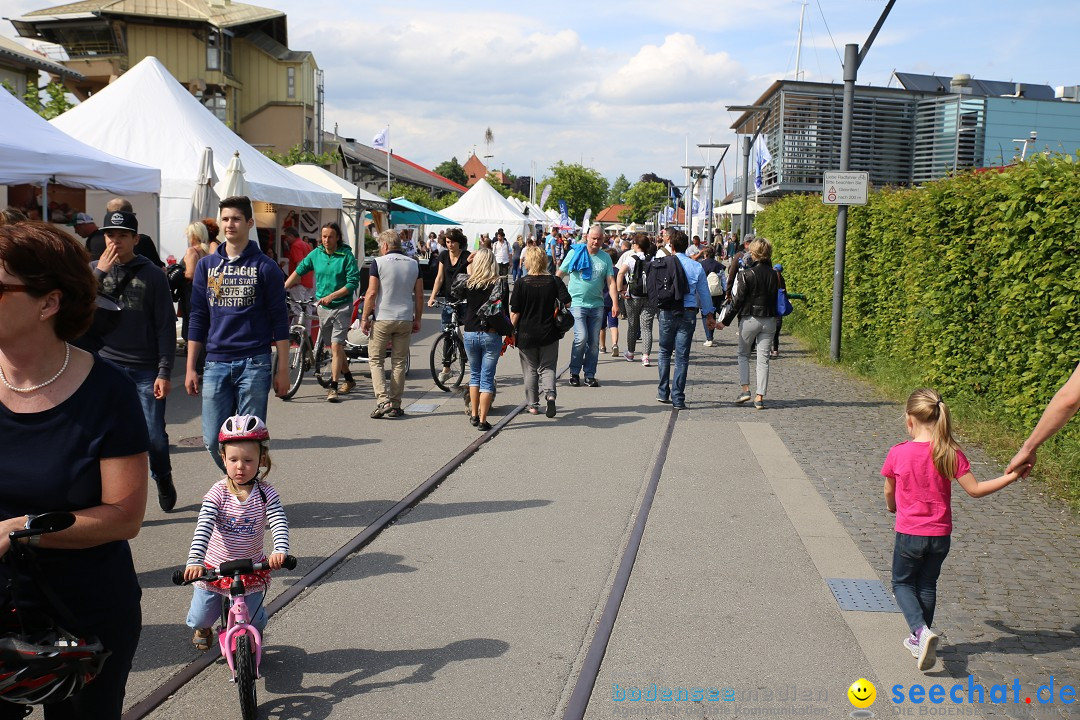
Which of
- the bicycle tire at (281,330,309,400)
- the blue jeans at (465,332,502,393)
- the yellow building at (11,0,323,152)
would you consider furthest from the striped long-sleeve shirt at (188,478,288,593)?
the yellow building at (11,0,323,152)

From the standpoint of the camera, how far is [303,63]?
1927 inches

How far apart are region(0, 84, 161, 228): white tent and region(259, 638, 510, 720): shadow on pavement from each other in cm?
838

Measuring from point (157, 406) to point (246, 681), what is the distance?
140 inches

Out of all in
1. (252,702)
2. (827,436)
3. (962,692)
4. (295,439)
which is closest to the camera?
Answer: (252,702)

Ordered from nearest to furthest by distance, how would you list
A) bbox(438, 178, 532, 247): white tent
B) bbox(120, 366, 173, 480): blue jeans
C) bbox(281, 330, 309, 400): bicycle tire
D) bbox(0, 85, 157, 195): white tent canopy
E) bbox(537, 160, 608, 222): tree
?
bbox(120, 366, 173, 480): blue jeans → bbox(0, 85, 157, 195): white tent canopy → bbox(281, 330, 309, 400): bicycle tire → bbox(438, 178, 532, 247): white tent → bbox(537, 160, 608, 222): tree

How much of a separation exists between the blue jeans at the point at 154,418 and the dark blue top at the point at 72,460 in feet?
14.2

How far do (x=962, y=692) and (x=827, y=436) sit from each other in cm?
610

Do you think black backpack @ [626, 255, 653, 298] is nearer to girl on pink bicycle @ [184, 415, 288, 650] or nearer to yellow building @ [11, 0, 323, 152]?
girl on pink bicycle @ [184, 415, 288, 650]

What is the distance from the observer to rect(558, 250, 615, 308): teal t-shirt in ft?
44.3

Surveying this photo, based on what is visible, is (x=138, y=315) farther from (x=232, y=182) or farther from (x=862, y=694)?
(x=232, y=182)

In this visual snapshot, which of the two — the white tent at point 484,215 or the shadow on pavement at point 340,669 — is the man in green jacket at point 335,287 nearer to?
the shadow on pavement at point 340,669

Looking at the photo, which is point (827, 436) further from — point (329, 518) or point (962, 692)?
point (962, 692)

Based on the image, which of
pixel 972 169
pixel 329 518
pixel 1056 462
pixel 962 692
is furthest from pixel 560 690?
pixel 972 169

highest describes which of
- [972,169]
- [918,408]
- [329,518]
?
[972,169]
